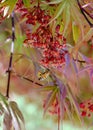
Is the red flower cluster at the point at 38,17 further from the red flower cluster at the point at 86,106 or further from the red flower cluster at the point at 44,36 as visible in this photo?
the red flower cluster at the point at 86,106

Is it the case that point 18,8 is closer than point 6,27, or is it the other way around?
point 18,8

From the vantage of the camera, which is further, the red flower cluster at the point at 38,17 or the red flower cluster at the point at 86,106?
the red flower cluster at the point at 86,106

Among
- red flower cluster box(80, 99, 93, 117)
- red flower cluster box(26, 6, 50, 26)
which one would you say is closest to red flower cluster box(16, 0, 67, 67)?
red flower cluster box(26, 6, 50, 26)

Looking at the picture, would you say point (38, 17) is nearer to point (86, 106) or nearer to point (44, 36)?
point (44, 36)

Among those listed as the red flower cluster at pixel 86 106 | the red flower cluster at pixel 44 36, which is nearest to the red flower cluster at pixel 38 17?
the red flower cluster at pixel 44 36

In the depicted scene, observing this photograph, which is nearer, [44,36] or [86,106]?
[44,36]

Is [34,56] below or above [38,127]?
above

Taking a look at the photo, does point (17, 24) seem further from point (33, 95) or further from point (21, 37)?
point (33, 95)

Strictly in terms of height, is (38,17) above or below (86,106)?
above

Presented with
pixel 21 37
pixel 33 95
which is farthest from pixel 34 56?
pixel 33 95

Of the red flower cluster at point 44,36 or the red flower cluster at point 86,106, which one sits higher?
the red flower cluster at point 44,36

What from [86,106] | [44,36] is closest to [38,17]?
[44,36]
